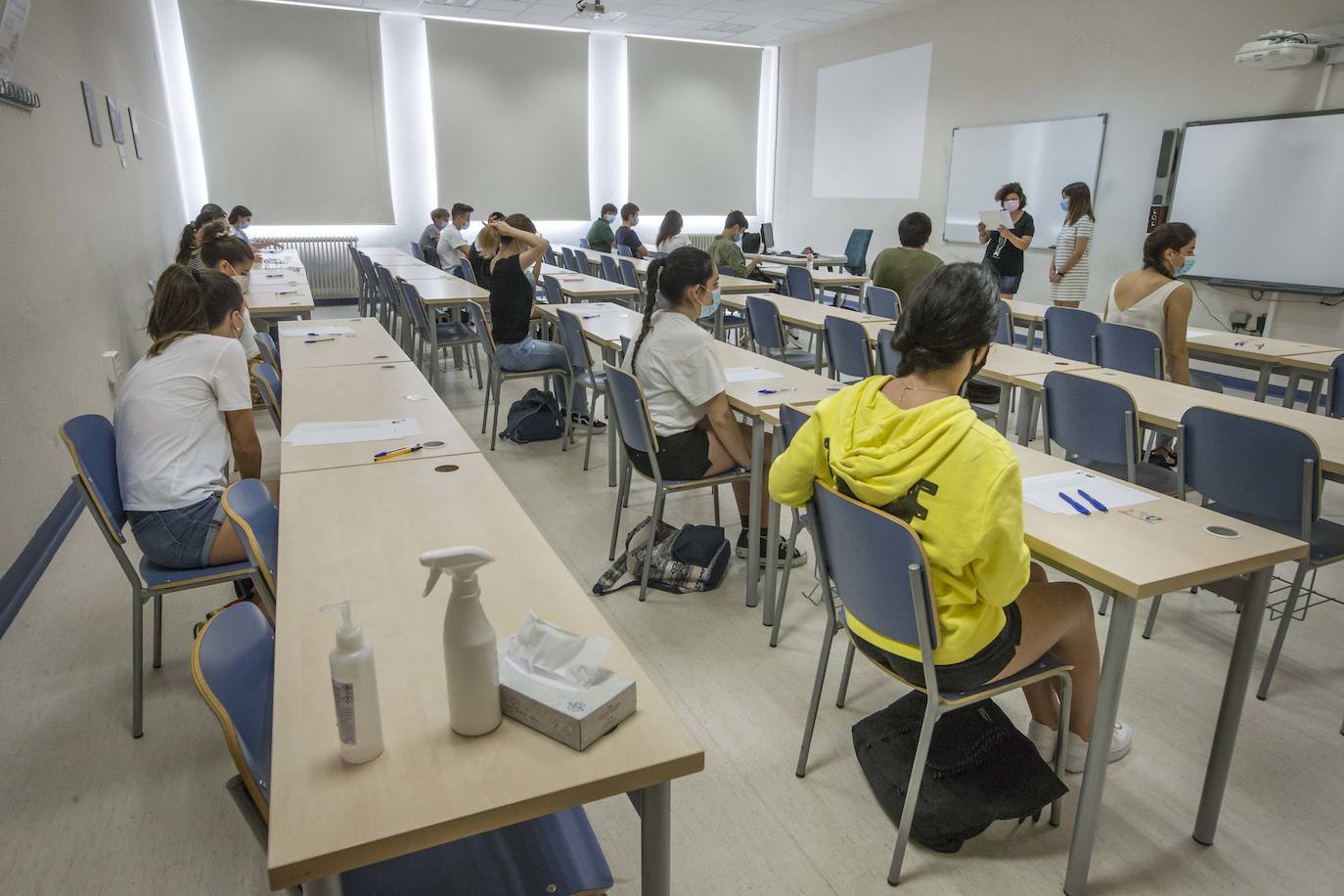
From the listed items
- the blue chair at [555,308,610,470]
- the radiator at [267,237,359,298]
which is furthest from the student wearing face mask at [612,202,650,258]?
the blue chair at [555,308,610,470]

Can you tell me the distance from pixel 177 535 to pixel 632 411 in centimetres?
140

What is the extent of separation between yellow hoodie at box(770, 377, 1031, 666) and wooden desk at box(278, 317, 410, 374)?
92.6 inches

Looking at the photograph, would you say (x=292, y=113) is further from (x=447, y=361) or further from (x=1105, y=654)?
(x=1105, y=654)

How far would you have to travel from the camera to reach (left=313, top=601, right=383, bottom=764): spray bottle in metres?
0.89

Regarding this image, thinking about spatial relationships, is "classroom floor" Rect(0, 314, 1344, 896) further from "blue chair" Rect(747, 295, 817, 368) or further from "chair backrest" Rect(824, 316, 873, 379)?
"blue chair" Rect(747, 295, 817, 368)

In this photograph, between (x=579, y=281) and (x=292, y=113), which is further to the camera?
(x=292, y=113)

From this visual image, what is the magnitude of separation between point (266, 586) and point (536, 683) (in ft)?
2.58

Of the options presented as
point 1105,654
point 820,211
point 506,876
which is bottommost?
point 506,876

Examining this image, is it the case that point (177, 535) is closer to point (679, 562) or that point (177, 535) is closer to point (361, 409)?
point (361, 409)

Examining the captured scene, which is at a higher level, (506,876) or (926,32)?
(926,32)

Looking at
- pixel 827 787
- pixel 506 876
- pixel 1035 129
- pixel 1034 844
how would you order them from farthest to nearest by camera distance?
pixel 1035 129 < pixel 827 787 < pixel 1034 844 < pixel 506 876

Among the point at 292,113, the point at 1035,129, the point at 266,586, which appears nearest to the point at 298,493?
the point at 266,586

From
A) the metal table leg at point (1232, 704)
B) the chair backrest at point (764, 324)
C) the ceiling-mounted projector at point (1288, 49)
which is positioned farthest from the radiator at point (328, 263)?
the metal table leg at point (1232, 704)

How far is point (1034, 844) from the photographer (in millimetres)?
1762
